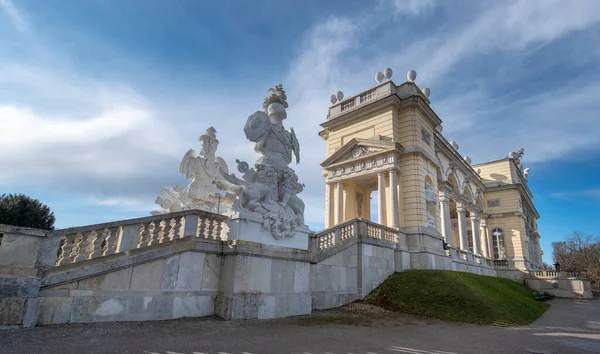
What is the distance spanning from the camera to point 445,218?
1942 cm

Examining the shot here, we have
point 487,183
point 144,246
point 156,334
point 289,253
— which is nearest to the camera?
point 156,334

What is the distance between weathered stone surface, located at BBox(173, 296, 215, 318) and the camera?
6151 millimetres

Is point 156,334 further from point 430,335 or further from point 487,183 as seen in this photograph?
point 487,183

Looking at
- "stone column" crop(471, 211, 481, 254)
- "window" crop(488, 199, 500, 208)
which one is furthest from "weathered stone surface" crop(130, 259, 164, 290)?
"window" crop(488, 199, 500, 208)

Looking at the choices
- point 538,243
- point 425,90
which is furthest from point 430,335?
point 538,243

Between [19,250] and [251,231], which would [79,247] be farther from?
[251,231]

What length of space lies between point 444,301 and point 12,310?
10.5 m

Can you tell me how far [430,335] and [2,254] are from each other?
25.4 ft

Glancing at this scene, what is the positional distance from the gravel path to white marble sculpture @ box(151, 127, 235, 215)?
4404 mm

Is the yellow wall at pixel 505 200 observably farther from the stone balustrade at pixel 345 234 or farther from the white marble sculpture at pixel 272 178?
the white marble sculpture at pixel 272 178

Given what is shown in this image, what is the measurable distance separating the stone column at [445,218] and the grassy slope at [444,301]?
22.1 ft

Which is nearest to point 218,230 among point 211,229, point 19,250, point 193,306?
point 211,229

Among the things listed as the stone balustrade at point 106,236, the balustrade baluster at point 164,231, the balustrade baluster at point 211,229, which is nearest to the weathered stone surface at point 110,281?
the stone balustrade at point 106,236

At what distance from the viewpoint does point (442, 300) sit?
1008 cm
